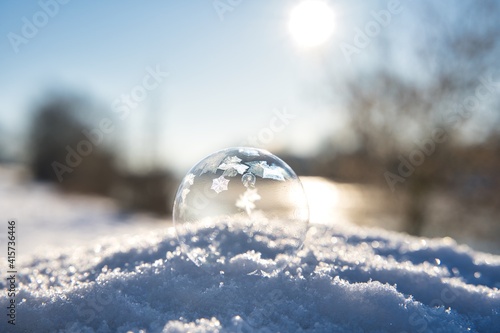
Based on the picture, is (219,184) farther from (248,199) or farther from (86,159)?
(86,159)

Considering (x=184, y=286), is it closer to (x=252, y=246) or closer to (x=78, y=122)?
(x=252, y=246)

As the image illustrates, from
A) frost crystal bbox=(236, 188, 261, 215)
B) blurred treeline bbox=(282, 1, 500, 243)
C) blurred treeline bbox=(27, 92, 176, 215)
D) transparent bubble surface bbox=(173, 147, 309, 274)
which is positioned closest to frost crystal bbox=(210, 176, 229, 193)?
transparent bubble surface bbox=(173, 147, 309, 274)

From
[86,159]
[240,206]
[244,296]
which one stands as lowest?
[244,296]

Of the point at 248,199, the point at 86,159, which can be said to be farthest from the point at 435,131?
the point at 86,159

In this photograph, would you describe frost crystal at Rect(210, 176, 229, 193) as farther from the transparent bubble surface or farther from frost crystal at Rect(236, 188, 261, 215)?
frost crystal at Rect(236, 188, 261, 215)

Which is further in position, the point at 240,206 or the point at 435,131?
the point at 435,131

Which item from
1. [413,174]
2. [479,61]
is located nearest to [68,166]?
[413,174]

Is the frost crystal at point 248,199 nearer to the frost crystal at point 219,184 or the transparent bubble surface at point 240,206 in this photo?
the transparent bubble surface at point 240,206
